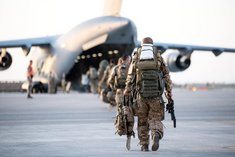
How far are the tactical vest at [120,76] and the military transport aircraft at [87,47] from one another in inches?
836

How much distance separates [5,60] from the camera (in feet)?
132

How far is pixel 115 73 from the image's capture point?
1481cm

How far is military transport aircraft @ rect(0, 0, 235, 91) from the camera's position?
37.0 m

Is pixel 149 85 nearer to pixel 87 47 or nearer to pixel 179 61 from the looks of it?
pixel 87 47

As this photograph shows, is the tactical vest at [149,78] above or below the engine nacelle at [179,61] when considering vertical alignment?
above

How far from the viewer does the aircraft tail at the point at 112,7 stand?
3954cm

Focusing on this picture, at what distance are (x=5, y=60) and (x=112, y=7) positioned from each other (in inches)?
278

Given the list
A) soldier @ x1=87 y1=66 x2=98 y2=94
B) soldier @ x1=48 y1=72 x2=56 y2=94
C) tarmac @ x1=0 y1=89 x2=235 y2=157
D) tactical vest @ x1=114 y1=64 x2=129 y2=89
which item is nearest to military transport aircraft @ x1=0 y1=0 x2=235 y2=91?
soldier @ x1=48 y1=72 x2=56 y2=94

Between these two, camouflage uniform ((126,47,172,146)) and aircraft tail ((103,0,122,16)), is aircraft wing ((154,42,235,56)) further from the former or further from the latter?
camouflage uniform ((126,47,172,146))

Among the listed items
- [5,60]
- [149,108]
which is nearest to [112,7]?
[5,60]

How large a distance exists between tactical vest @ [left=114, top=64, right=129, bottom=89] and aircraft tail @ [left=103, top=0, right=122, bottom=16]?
80.4ft

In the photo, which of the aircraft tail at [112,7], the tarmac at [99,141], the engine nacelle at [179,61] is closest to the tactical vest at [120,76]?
the tarmac at [99,141]

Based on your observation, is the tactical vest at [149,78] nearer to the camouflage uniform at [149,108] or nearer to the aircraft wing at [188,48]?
the camouflage uniform at [149,108]

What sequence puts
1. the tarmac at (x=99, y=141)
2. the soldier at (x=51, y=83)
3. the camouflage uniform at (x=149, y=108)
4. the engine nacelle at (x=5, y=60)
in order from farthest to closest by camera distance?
the soldier at (x=51, y=83) → the engine nacelle at (x=5, y=60) → the camouflage uniform at (x=149, y=108) → the tarmac at (x=99, y=141)
